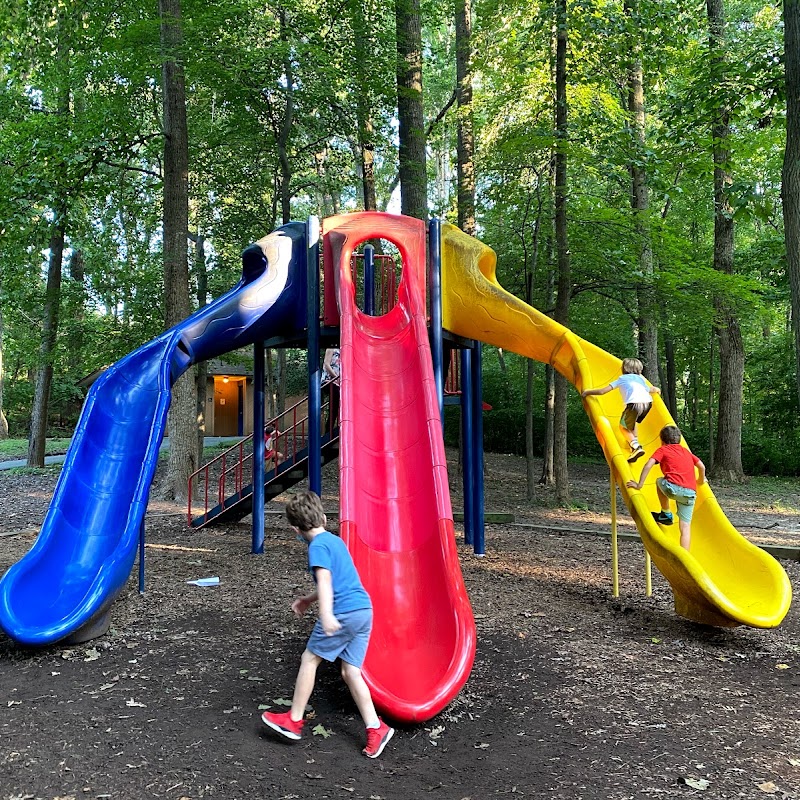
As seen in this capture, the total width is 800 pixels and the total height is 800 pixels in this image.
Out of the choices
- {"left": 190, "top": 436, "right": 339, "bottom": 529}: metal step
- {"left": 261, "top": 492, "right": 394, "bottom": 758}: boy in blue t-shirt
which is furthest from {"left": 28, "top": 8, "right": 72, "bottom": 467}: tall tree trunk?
{"left": 261, "top": 492, "right": 394, "bottom": 758}: boy in blue t-shirt

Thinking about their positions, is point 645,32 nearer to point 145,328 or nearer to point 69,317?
point 145,328

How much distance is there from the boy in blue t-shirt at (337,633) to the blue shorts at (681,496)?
364 cm

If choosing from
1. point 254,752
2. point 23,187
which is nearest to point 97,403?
point 254,752

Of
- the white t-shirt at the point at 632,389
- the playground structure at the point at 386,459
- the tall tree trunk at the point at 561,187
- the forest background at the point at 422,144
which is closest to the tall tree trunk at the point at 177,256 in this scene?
the forest background at the point at 422,144

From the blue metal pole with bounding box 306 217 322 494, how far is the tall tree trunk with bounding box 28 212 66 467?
10.9m

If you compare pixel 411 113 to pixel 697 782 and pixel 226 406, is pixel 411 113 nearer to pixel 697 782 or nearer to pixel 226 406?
pixel 697 782

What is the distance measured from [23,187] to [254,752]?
10805 millimetres

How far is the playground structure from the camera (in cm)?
527

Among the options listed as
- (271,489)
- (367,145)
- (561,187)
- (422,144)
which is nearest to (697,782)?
(271,489)

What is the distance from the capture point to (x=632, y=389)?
7.50 m

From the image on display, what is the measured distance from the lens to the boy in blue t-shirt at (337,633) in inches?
152

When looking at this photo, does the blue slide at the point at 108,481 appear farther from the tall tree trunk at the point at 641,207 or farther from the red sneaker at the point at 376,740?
the tall tree trunk at the point at 641,207

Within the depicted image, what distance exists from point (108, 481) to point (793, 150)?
24.1 ft

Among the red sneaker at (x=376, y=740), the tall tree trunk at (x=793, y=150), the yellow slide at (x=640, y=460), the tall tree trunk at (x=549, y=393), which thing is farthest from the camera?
the tall tree trunk at (x=549, y=393)
